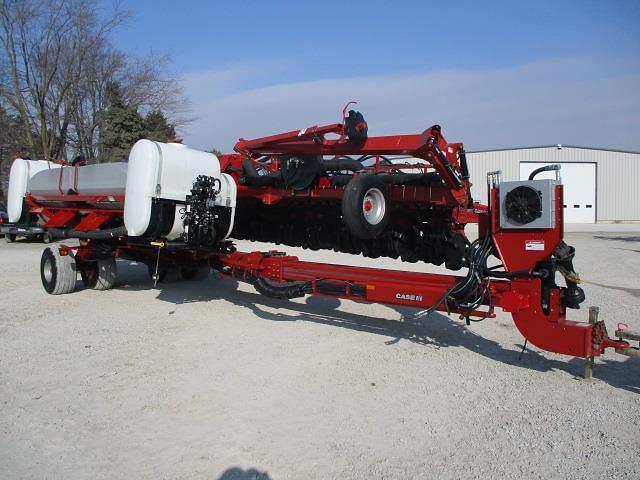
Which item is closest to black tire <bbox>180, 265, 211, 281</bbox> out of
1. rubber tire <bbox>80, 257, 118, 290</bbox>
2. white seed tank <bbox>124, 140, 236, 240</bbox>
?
rubber tire <bbox>80, 257, 118, 290</bbox>

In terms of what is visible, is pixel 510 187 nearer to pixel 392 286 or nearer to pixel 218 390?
pixel 392 286

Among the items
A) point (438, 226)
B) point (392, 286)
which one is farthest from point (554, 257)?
point (438, 226)

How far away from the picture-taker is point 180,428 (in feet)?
12.3

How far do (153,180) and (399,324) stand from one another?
334 cm

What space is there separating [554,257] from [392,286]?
145cm

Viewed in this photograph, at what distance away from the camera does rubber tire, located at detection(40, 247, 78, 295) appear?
8.48 metres

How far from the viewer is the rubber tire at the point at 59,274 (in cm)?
848

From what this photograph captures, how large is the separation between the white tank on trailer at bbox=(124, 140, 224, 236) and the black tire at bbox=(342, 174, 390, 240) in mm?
2090

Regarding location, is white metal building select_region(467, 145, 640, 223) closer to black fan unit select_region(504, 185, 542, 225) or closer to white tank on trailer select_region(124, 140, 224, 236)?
white tank on trailer select_region(124, 140, 224, 236)

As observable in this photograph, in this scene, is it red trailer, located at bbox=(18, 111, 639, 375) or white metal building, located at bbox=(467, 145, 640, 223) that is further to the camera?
white metal building, located at bbox=(467, 145, 640, 223)

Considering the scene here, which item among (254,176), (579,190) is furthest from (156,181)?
(579,190)

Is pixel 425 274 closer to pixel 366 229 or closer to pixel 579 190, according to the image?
pixel 366 229

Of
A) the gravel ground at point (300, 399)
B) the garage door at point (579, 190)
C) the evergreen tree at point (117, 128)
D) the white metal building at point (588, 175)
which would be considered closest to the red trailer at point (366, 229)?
the gravel ground at point (300, 399)

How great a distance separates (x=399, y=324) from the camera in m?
6.69
